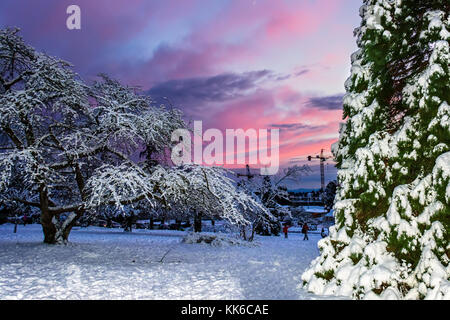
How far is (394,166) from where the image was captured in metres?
7.06

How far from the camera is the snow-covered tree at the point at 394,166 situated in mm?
6324

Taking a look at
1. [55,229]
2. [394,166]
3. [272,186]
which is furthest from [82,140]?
[272,186]

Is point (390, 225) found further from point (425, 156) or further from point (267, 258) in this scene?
point (267, 258)

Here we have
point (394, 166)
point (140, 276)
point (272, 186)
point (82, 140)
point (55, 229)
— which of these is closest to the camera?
point (394, 166)

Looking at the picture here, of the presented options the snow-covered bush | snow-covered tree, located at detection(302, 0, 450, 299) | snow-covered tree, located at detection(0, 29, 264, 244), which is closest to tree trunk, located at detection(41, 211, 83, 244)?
snow-covered tree, located at detection(0, 29, 264, 244)

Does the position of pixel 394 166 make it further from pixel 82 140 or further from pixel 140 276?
pixel 82 140

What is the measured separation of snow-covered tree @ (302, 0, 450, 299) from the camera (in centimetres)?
632

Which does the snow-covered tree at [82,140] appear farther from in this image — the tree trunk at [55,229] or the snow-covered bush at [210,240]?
the snow-covered bush at [210,240]

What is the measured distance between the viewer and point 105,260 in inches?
437

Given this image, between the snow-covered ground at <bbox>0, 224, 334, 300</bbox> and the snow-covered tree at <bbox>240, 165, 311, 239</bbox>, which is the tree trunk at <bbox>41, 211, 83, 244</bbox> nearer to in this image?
the snow-covered ground at <bbox>0, 224, 334, 300</bbox>
